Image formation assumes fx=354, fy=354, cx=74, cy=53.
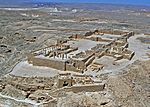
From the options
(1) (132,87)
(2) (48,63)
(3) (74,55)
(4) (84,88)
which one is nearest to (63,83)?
(4) (84,88)

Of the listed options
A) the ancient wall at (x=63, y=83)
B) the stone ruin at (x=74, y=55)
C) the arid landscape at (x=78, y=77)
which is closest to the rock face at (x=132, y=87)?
the arid landscape at (x=78, y=77)

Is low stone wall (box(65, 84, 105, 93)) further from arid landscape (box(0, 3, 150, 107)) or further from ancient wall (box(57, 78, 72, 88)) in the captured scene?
ancient wall (box(57, 78, 72, 88))

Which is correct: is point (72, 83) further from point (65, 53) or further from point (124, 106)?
point (65, 53)

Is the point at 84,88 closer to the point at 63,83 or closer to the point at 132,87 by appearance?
the point at 63,83

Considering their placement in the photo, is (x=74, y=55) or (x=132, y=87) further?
(x=74, y=55)

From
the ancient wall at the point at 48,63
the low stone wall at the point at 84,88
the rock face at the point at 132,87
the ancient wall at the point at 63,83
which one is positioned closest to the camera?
the rock face at the point at 132,87

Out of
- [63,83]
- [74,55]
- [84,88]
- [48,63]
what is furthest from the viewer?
[74,55]

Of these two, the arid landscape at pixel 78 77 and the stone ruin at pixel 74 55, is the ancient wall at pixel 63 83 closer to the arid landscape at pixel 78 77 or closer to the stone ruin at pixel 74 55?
the arid landscape at pixel 78 77

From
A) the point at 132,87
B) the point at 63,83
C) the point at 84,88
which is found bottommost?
the point at 132,87

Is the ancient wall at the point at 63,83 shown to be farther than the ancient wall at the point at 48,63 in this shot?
No

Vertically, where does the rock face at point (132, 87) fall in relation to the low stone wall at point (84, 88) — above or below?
below
